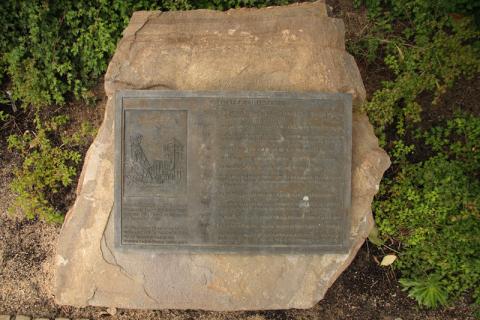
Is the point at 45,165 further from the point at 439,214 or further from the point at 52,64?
the point at 439,214

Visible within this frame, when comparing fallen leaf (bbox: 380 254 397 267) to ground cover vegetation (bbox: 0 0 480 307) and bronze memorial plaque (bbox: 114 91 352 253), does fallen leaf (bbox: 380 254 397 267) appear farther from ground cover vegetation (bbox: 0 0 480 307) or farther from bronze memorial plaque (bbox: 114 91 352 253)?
bronze memorial plaque (bbox: 114 91 352 253)

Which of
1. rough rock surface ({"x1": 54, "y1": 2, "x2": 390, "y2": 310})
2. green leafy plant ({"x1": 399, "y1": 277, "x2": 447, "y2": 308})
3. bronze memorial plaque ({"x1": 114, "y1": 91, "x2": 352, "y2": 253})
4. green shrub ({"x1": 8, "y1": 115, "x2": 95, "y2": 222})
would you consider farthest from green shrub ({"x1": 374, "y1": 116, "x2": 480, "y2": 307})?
green shrub ({"x1": 8, "y1": 115, "x2": 95, "y2": 222})

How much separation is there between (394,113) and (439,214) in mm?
1122

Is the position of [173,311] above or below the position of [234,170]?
below

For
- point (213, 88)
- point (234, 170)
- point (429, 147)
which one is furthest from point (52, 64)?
point (429, 147)

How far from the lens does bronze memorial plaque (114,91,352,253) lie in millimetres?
3383

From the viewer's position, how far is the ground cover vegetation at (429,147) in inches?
157

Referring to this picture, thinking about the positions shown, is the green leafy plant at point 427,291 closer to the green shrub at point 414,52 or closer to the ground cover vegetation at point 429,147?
the ground cover vegetation at point 429,147

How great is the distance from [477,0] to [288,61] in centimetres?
204

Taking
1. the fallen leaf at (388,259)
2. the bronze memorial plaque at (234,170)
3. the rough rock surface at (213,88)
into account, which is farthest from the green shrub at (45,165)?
the fallen leaf at (388,259)

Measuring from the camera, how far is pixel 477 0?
3.88m

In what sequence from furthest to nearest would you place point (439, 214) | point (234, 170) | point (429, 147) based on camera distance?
point (429, 147) < point (439, 214) < point (234, 170)

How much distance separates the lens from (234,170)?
341 cm

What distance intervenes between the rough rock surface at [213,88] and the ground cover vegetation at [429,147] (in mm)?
721
